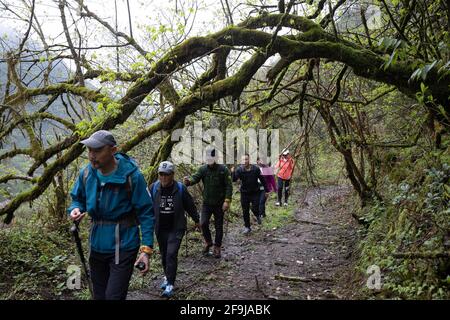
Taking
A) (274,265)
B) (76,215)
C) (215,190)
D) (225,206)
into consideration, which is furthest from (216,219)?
(76,215)

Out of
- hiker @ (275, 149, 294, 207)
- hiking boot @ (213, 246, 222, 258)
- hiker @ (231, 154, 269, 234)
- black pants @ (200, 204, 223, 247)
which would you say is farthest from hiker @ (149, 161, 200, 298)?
hiker @ (275, 149, 294, 207)

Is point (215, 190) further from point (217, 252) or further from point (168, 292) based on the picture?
point (168, 292)

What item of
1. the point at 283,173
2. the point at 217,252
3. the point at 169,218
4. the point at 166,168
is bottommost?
the point at 217,252

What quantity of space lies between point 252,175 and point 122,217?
6.43 meters

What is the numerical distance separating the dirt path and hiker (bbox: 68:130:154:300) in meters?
2.52

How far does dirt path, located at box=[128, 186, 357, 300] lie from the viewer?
19.5 feet

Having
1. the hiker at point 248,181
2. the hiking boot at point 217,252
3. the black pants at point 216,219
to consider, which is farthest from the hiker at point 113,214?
the hiker at point 248,181

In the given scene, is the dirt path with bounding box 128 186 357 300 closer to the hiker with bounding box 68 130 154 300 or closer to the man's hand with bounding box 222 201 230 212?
the man's hand with bounding box 222 201 230 212

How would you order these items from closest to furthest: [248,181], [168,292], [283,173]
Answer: [168,292]
[248,181]
[283,173]

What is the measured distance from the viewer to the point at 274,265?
24.1 ft

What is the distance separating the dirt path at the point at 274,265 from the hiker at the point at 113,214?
2520 millimetres

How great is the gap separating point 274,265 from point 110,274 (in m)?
4.50
